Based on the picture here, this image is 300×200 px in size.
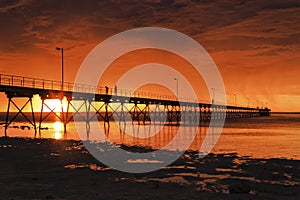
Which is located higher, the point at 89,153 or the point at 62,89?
the point at 62,89

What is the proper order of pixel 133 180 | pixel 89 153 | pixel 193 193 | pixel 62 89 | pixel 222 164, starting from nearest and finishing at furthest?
pixel 193 193
pixel 133 180
pixel 222 164
pixel 89 153
pixel 62 89

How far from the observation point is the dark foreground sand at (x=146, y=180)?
10.9 metres

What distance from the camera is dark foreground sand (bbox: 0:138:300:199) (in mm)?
10930

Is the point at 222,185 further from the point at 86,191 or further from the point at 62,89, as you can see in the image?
the point at 62,89

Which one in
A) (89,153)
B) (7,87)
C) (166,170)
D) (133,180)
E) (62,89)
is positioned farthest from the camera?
(62,89)

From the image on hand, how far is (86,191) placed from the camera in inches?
444

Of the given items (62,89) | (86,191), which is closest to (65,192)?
(86,191)

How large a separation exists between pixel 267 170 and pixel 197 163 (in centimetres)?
339

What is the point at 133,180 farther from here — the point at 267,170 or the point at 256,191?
the point at 267,170

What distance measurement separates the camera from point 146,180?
13.4 metres

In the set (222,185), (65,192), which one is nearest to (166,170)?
(222,185)

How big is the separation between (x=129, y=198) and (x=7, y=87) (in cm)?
3104

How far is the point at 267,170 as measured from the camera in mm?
16141

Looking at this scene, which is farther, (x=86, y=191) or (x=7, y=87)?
(x=7, y=87)
